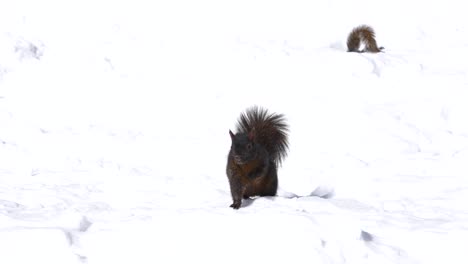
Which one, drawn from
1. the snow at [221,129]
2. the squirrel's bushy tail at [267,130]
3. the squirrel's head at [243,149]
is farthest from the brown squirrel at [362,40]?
the squirrel's head at [243,149]

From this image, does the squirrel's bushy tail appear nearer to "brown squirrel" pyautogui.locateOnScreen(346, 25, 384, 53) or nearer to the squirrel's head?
the squirrel's head

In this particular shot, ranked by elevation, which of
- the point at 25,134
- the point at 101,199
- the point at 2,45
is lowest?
the point at 101,199

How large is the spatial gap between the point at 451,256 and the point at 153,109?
22.5 ft

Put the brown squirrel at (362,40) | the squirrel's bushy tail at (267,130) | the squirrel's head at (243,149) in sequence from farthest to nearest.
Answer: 1. the brown squirrel at (362,40)
2. the squirrel's bushy tail at (267,130)
3. the squirrel's head at (243,149)

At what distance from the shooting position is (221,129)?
9.05m

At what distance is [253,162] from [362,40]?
800cm

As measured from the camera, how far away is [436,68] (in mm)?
10922

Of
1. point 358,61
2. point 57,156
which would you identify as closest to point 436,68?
point 358,61

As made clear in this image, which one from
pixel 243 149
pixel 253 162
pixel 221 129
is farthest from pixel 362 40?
pixel 243 149

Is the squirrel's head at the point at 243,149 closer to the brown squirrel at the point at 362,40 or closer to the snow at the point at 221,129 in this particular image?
the snow at the point at 221,129

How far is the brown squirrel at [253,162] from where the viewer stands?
461 centimetres

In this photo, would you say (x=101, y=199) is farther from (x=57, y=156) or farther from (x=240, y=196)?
(x=240, y=196)

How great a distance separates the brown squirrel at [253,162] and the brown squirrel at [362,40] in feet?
22.6

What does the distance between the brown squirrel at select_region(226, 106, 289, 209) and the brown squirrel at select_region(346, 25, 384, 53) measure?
6896 millimetres
